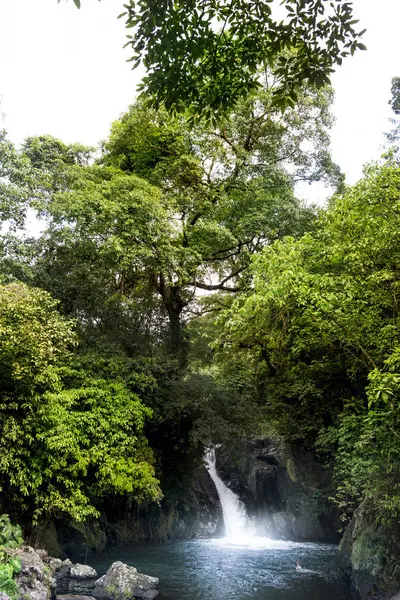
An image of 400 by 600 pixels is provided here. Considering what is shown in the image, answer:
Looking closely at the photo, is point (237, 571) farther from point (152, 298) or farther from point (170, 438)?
point (152, 298)

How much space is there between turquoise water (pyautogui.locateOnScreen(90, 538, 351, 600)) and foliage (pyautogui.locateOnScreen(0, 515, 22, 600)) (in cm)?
284

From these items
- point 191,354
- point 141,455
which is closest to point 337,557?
point 141,455

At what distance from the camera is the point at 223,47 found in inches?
141

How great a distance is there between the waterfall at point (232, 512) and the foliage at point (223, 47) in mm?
14016

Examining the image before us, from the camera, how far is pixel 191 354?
18250 mm

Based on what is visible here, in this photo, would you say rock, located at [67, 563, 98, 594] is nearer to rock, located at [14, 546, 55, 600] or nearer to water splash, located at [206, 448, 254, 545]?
rock, located at [14, 546, 55, 600]

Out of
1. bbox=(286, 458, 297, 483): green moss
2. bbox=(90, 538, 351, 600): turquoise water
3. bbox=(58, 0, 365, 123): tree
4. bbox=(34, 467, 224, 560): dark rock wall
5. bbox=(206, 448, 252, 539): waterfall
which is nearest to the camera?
bbox=(58, 0, 365, 123): tree

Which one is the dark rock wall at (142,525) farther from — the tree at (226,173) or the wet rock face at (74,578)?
the tree at (226,173)

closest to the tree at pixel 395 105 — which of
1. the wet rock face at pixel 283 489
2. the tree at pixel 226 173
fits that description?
the tree at pixel 226 173

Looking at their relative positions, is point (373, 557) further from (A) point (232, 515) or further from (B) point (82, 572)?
(A) point (232, 515)

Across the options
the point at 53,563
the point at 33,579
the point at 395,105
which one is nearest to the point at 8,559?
the point at 33,579

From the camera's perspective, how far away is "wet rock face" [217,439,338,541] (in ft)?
45.3

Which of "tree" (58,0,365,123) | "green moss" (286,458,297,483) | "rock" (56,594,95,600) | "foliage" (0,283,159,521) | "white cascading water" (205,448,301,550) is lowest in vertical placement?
"white cascading water" (205,448,301,550)

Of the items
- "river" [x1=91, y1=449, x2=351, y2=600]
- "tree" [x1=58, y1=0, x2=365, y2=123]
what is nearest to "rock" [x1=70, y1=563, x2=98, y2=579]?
"river" [x1=91, y1=449, x2=351, y2=600]
